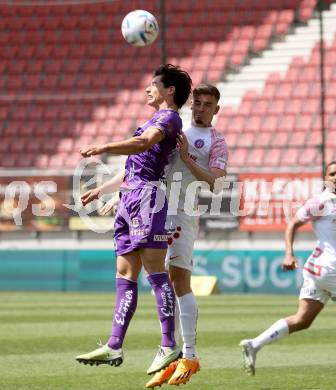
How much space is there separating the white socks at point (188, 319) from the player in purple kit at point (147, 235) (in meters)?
0.21

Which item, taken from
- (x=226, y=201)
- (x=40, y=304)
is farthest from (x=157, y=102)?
(x=226, y=201)

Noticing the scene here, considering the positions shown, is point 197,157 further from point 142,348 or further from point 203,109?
point 142,348

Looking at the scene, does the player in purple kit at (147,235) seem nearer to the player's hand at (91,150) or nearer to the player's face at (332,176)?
the player's hand at (91,150)

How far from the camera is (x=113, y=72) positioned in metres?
28.4

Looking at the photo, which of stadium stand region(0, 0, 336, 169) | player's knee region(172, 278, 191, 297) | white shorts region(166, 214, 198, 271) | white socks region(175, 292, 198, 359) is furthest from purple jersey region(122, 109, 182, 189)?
stadium stand region(0, 0, 336, 169)

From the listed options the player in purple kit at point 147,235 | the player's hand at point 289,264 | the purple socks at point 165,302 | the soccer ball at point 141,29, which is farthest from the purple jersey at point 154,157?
the soccer ball at point 141,29

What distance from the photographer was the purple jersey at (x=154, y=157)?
7484mm

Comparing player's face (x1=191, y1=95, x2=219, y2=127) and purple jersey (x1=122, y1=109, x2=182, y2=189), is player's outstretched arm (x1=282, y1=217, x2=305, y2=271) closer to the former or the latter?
player's face (x1=191, y1=95, x2=219, y2=127)

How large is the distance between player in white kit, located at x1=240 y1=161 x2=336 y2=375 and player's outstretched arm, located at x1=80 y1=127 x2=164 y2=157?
1.45 metres

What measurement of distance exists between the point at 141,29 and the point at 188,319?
356 centimetres

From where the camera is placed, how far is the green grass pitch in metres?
7.89

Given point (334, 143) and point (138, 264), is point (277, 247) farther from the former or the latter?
point (138, 264)

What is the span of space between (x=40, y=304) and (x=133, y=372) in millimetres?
9503

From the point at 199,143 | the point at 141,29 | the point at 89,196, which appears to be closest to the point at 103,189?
the point at 89,196
